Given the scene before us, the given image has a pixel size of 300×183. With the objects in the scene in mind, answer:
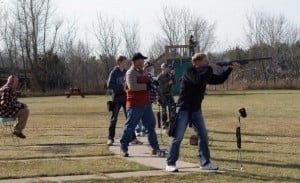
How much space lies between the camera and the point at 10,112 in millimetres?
14000

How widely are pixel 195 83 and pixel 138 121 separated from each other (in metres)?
2.14

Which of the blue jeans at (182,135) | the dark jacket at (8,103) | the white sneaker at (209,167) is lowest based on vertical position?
the white sneaker at (209,167)

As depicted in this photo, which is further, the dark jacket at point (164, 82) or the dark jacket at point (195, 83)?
the dark jacket at point (164, 82)

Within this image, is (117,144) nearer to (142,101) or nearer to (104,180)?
(142,101)

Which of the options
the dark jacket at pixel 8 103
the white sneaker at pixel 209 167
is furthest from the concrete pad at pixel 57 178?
the dark jacket at pixel 8 103

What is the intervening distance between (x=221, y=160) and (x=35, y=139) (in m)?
6.11

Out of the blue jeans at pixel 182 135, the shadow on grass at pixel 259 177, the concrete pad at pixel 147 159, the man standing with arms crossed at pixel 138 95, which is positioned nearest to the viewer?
the shadow on grass at pixel 259 177

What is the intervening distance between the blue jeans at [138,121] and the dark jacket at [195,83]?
4.96 feet

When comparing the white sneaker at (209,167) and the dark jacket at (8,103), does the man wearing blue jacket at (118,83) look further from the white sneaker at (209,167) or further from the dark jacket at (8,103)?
the white sneaker at (209,167)

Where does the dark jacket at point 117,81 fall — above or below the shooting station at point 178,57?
below

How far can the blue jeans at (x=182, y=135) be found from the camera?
30.6ft

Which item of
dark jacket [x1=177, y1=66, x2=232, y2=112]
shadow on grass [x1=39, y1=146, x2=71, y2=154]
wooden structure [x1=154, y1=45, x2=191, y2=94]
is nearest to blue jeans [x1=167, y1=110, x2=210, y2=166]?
dark jacket [x1=177, y1=66, x2=232, y2=112]

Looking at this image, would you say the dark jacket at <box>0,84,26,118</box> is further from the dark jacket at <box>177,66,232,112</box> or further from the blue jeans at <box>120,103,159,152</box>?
the dark jacket at <box>177,66,232,112</box>

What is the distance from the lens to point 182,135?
9344 mm
